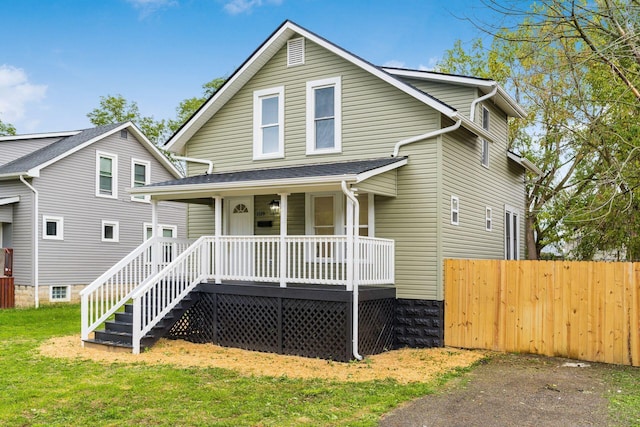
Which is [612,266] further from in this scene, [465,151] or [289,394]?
[289,394]

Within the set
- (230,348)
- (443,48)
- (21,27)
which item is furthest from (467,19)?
(21,27)

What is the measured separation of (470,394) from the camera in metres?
7.78

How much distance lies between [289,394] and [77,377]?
11.0 feet

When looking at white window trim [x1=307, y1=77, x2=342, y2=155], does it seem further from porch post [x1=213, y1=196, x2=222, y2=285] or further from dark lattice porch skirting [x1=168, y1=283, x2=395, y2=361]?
dark lattice porch skirting [x1=168, y1=283, x2=395, y2=361]

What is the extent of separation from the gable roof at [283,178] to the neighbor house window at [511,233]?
5976mm

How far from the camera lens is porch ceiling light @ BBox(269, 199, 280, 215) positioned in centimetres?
1355

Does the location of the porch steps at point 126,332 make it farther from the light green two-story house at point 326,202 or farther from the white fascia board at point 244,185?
the white fascia board at point 244,185

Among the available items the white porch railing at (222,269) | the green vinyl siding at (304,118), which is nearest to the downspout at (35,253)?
the green vinyl siding at (304,118)

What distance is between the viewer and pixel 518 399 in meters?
7.57

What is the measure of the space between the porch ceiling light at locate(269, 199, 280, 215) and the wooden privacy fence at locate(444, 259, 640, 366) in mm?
4263

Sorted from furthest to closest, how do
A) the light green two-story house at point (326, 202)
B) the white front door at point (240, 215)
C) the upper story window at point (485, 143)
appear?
the upper story window at point (485, 143), the white front door at point (240, 215), the light green two-story house at point (326, 202)

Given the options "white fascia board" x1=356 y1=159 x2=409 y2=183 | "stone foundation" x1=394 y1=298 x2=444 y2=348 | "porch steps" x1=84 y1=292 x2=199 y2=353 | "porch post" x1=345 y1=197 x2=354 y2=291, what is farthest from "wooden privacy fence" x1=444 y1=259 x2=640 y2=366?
"porch steps" x1=84 y1=292 x2=199 y2=353

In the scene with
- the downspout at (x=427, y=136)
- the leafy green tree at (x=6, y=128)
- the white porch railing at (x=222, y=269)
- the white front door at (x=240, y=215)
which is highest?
the leafy green tree at (x=6, y=128)

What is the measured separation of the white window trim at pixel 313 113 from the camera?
12539 millimetres
